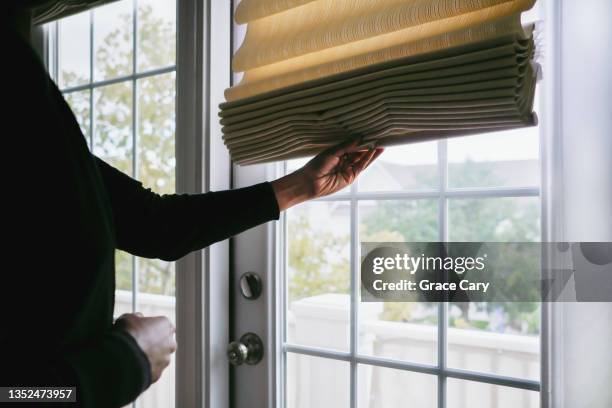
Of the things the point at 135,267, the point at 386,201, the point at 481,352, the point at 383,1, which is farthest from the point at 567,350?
the point at 135,267

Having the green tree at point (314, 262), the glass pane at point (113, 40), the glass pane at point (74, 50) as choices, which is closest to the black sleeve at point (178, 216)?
the green tree at point (314, 262)

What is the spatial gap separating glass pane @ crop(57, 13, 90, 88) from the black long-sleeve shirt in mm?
974

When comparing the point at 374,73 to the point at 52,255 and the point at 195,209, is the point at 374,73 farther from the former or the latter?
the point at 52,255

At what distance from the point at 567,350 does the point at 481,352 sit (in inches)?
7.4

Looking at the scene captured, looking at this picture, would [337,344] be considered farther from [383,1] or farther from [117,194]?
[383,1]

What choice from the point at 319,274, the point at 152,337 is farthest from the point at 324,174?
the point at 152,337

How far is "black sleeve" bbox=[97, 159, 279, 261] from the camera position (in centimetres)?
90

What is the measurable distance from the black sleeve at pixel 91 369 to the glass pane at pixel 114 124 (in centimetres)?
86

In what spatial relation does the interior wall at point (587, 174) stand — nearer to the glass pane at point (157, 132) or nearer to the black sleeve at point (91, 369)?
the black sleeve at point (91, 369)

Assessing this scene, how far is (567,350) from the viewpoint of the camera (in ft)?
2.56

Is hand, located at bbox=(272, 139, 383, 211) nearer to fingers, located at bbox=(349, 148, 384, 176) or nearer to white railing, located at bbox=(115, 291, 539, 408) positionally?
fingers, located at bbox=(349, 148, 384, 176)

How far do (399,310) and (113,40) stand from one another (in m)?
1.16

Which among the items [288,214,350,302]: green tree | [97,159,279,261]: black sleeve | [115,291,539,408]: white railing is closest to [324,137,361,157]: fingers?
[97,159,279,261]: black sleeve

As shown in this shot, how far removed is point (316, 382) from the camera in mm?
1139
